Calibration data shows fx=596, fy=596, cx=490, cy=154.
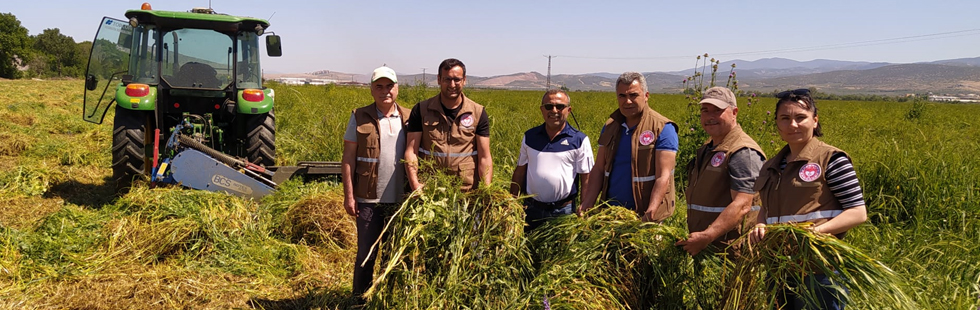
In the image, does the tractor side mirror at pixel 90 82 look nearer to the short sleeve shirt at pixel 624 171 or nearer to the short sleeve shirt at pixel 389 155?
the short sleeve shirt at pixel 389 155

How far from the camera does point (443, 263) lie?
243 cm

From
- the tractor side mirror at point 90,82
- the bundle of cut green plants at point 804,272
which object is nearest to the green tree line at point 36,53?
the tractor side mirror at point 90,82

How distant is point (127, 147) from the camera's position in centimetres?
552

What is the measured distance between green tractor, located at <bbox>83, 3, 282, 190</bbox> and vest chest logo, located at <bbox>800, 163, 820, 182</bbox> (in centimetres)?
514

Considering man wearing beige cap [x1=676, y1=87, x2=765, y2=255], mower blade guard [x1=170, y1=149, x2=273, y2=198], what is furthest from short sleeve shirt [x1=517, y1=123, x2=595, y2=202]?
mower blade guard [x1=170, y1=149, x2=273, y2=198]

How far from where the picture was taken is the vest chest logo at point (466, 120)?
2965mm

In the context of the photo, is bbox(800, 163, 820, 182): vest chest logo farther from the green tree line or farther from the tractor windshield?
the green tree line

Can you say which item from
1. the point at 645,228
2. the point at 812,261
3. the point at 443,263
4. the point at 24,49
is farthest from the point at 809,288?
the point at 24,49

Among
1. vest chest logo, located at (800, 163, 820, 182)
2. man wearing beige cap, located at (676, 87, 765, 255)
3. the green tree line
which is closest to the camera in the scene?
vest chest logo, located at (800, 163, 820, 182)

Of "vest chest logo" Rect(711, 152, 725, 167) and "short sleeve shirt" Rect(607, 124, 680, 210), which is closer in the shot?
"vest chest logo" Rect(711, 152, 725, 167)

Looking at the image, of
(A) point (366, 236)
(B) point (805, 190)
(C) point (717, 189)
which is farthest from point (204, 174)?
(B) point (805, 190)

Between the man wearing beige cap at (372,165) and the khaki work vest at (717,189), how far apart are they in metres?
1.45

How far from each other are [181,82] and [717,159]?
17.5 ft

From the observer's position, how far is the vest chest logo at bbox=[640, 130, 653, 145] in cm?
276
